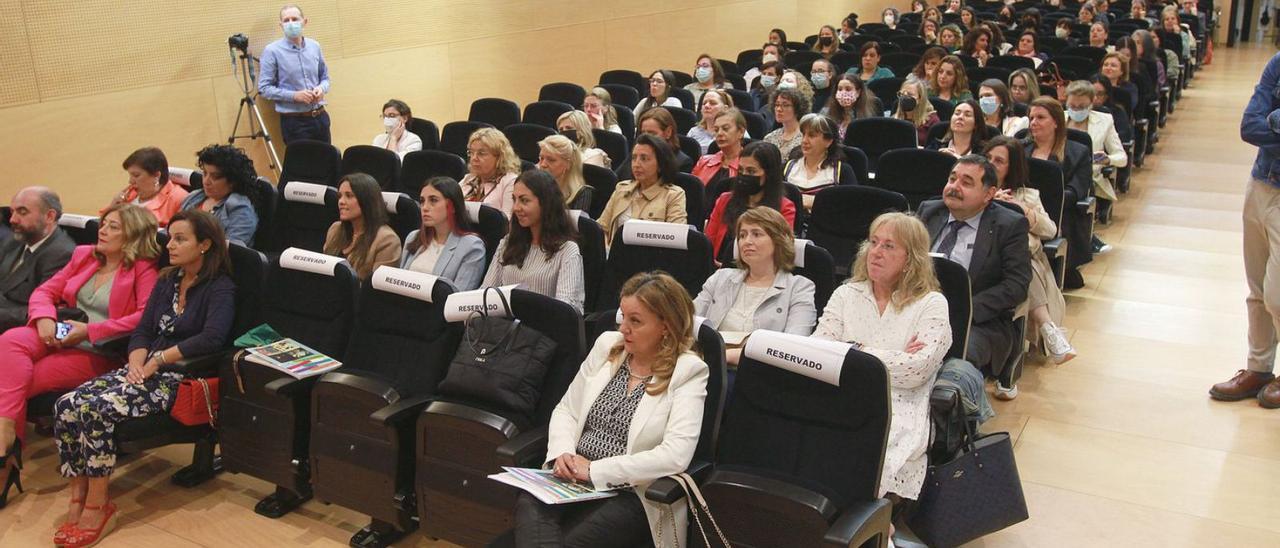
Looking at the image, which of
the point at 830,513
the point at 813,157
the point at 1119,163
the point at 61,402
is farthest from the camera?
the point at 1119,163

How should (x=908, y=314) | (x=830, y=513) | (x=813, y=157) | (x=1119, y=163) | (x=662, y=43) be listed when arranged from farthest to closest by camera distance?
(x=662, y=43), (x=1119, y=163), (x=813, y=157), (x=908, y=314), (x=830, y=513)

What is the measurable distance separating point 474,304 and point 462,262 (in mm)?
1051

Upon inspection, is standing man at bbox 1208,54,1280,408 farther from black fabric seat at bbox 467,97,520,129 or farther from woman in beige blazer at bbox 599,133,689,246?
black fabric seat at bbox 467,97,520,129

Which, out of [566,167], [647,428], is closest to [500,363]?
[647,428]

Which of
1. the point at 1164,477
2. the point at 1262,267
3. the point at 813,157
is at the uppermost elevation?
the point at 813,157

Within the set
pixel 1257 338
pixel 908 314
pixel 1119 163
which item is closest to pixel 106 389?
pixel 908 314

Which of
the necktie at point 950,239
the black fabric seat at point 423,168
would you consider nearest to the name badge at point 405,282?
the necktie at point 950,239

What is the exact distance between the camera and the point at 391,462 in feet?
11.3

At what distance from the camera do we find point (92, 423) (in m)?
3.74

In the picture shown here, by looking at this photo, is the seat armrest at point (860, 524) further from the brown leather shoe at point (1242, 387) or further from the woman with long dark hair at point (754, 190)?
the brown leather shoe at point (1242, 387)

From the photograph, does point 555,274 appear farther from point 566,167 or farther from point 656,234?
point 566,167

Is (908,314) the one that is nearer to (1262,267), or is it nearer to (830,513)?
(830,513)

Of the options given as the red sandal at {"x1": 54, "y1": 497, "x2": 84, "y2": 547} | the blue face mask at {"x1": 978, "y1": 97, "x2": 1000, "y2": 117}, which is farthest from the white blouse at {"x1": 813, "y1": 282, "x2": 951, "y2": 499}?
the blue face mask at {"x1": 978, "y1": 97, "x2": 1000, "y2": 117}

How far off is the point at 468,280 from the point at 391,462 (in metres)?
1.23
